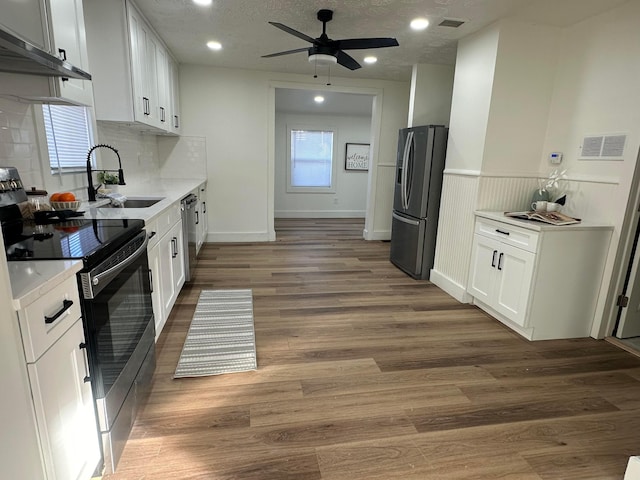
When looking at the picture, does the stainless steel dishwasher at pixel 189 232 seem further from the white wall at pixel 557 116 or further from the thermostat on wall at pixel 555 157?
the thermostat on wall at pixel 555 157

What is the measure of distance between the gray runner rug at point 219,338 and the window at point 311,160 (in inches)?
197

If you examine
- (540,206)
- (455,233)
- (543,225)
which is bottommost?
(455,233)

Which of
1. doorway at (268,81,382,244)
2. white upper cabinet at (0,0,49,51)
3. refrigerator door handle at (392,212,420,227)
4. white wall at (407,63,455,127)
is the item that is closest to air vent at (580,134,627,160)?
refrigerator door handle at (392,212,420,227)

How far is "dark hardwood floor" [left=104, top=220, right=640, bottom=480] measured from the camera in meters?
1.58

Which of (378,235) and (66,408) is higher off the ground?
(66,408)

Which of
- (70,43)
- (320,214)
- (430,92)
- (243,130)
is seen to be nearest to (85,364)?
(70,43)

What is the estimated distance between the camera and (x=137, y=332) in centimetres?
181

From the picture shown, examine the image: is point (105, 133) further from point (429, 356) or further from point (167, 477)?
point (429, 356)

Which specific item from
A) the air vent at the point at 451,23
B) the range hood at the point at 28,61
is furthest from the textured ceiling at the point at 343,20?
the range hood at the point at 28,61

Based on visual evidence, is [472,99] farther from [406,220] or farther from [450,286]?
[450,286]

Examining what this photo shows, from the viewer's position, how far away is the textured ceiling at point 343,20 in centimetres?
274

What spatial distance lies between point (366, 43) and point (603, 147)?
2.03 meters

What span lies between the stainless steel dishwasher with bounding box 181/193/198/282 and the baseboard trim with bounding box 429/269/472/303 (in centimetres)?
270

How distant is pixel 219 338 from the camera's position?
8.54 ft
